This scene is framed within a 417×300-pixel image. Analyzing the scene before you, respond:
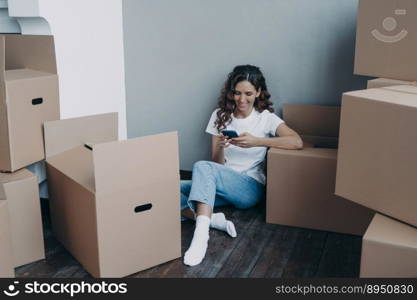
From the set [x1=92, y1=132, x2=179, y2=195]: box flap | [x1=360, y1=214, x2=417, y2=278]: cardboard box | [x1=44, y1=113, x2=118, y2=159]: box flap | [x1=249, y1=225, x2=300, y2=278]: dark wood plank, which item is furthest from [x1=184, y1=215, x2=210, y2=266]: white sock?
[x1=360, y1=214, x2=417, y2=278]: cardboard box

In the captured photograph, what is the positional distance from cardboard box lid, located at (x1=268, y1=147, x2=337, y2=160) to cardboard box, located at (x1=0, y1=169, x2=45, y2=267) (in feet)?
3.24

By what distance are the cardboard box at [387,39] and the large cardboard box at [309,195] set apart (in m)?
0.41

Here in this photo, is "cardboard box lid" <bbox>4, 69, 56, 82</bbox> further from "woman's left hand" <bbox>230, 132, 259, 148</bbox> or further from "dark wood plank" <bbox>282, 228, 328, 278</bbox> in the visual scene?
"dark wood plank" <bbox>282, 228, 328, 278</bbox>

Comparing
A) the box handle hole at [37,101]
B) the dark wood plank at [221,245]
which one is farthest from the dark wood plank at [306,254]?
the box handle hole at [37,101]

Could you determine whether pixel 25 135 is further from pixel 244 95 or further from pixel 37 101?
pixel 244 95

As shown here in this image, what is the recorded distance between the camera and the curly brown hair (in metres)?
2.40

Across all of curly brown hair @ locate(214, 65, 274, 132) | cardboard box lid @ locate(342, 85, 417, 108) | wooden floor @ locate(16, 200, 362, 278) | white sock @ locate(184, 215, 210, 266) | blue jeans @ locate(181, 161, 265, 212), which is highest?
cardboard box lid @ locate(342, 85, 417, 108)

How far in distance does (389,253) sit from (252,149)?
1053 mm

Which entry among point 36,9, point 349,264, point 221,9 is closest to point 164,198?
point 349,264

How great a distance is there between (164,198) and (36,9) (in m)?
0.91

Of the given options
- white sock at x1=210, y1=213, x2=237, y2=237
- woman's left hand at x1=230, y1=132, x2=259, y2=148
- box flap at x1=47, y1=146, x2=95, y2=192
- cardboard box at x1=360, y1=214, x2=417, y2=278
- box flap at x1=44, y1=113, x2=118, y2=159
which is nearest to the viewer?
cardboard box at x1=360, y1=214, x2=417, y2=278

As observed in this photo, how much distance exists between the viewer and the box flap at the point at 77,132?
206 cm

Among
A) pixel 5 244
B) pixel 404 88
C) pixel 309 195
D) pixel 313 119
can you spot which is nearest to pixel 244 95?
pixel 313 119

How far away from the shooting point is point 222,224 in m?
2.19
